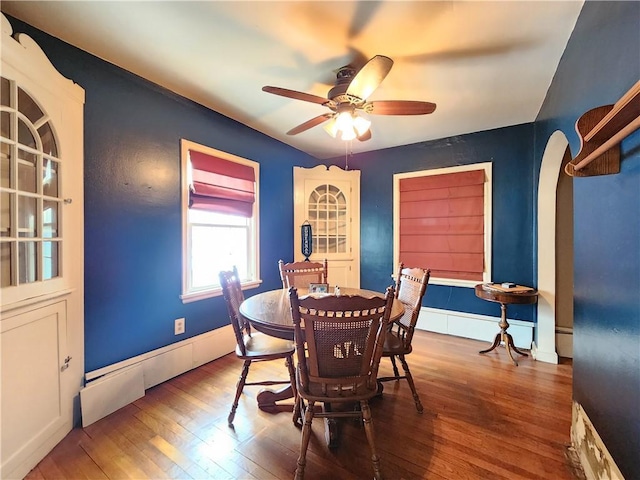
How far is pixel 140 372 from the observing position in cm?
221

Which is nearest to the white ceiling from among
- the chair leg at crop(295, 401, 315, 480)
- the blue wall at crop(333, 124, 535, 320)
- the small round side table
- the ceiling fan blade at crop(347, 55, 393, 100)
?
the ceiling fan blade at crop(347, 55, 393, 100)

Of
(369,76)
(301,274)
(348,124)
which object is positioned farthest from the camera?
(301,274)

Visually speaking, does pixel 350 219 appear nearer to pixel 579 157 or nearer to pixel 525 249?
pixel 525 249

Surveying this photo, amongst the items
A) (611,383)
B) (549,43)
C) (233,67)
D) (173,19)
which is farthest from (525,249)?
(173,19)

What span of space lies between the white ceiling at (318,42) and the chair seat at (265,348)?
6.62ft

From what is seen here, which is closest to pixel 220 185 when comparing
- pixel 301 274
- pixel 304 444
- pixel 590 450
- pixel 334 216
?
pixel 301 274

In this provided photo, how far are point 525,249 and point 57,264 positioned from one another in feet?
13.7

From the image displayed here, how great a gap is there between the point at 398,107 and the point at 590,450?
2217 mm

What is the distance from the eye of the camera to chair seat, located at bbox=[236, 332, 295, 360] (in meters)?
1.91

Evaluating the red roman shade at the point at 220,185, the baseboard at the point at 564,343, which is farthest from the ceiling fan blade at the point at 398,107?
the baseboard at the point at 564,343

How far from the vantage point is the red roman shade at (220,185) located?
2.70 meters

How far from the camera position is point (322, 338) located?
1.43 meters

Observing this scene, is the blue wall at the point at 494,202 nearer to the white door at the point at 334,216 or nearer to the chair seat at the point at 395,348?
the white door at the point at 334,216

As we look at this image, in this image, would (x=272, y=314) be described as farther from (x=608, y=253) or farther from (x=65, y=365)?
(x=608, y=253)
